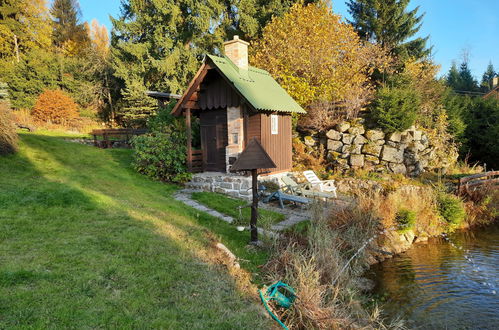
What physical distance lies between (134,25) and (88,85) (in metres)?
7.44

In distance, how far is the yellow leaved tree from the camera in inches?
612

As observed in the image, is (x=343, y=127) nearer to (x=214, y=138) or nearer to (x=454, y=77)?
(x=214, y=138)

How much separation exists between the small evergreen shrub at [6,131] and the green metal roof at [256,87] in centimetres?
726

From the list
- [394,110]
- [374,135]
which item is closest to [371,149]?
[374,135]

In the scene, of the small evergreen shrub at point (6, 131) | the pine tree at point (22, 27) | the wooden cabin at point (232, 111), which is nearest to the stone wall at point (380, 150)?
the wooden cabin at point (232, 111)

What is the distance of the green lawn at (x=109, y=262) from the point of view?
329 centimetres

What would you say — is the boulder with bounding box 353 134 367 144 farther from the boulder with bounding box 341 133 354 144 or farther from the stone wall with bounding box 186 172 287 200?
the stone wall with bounding box 186 172 287 200

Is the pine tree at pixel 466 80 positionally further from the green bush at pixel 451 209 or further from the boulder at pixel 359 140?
the green bush at pixel 451 209

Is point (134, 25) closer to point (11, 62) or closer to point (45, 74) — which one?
point (45, 74)

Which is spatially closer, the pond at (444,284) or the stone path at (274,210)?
the pond at (444,284)

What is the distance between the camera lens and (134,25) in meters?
24.9

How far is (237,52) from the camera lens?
38.4 feet

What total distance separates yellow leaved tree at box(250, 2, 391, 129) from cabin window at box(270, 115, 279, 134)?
3.98 m

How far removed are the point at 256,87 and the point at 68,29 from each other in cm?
3345
